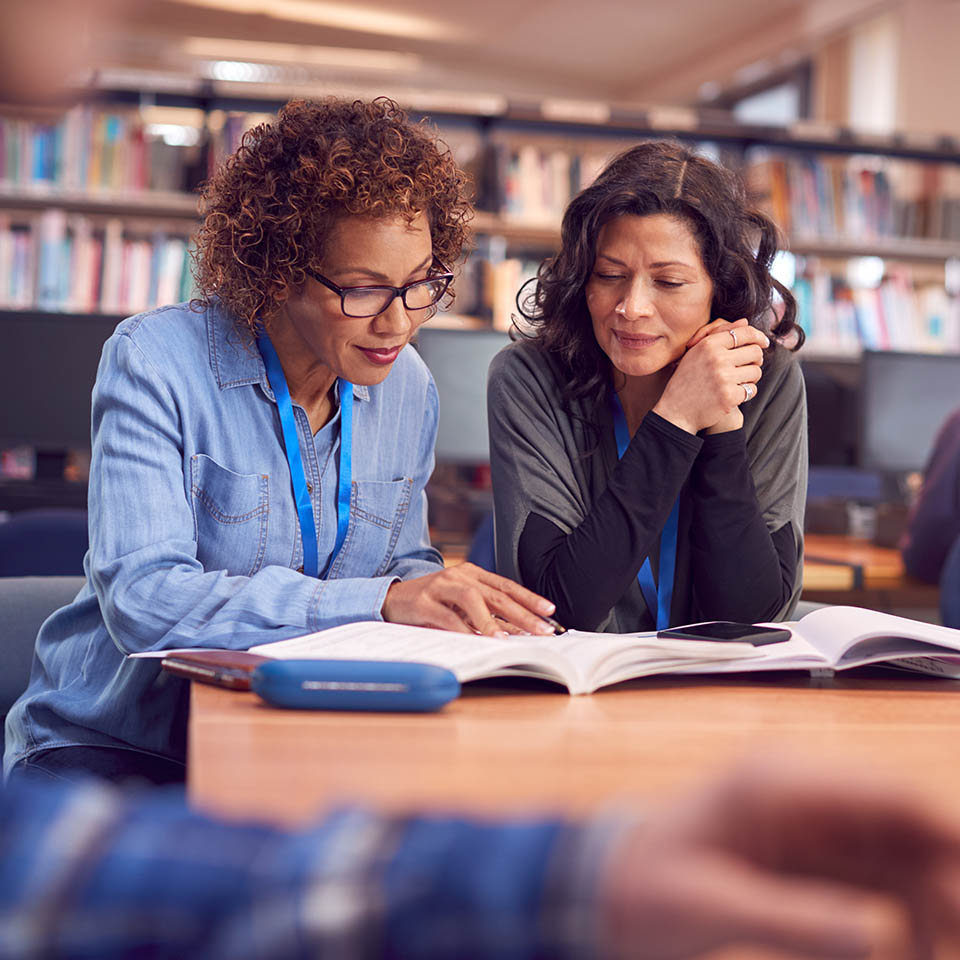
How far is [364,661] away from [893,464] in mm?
2933

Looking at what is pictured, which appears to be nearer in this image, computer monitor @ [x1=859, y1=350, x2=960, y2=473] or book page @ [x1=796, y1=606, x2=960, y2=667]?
book page @ [x1=796, y1=606, x2=960, y2=667]

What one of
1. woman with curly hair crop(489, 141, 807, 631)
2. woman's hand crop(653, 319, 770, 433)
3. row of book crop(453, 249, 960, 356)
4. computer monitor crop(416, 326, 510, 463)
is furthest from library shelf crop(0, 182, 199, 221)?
→ woman's hand crop(653, 319, 770, 433)

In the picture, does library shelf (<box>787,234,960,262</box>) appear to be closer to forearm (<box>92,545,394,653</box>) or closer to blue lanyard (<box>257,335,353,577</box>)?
blue lanyard (<box>257,335,353,577</box>)

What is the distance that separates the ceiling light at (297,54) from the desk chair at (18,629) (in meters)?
7.43

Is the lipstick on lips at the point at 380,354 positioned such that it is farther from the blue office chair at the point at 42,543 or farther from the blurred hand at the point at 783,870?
the blurred hand at the point at 783,870

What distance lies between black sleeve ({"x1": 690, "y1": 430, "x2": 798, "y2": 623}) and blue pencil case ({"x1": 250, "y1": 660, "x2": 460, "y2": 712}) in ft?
2.06

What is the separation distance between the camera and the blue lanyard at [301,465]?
125 cm

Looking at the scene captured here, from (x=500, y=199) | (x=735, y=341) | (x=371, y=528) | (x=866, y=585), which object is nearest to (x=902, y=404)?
(x=866, y=585)

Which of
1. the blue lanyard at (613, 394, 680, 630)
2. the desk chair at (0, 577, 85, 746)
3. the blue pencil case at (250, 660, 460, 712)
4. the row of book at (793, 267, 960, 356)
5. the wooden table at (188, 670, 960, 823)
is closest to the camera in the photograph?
the wooden table at (188, 670, 960, 823)

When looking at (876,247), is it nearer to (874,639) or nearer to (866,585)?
(866,585)

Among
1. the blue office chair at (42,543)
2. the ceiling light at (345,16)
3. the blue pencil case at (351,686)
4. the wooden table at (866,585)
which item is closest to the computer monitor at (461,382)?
the wooden table at (866,585)

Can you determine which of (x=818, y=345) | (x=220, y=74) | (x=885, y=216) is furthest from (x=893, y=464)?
(x=220, y=74)

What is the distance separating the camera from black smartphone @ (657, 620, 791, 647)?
1.00m

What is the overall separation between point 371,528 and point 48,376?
1.86 meters
